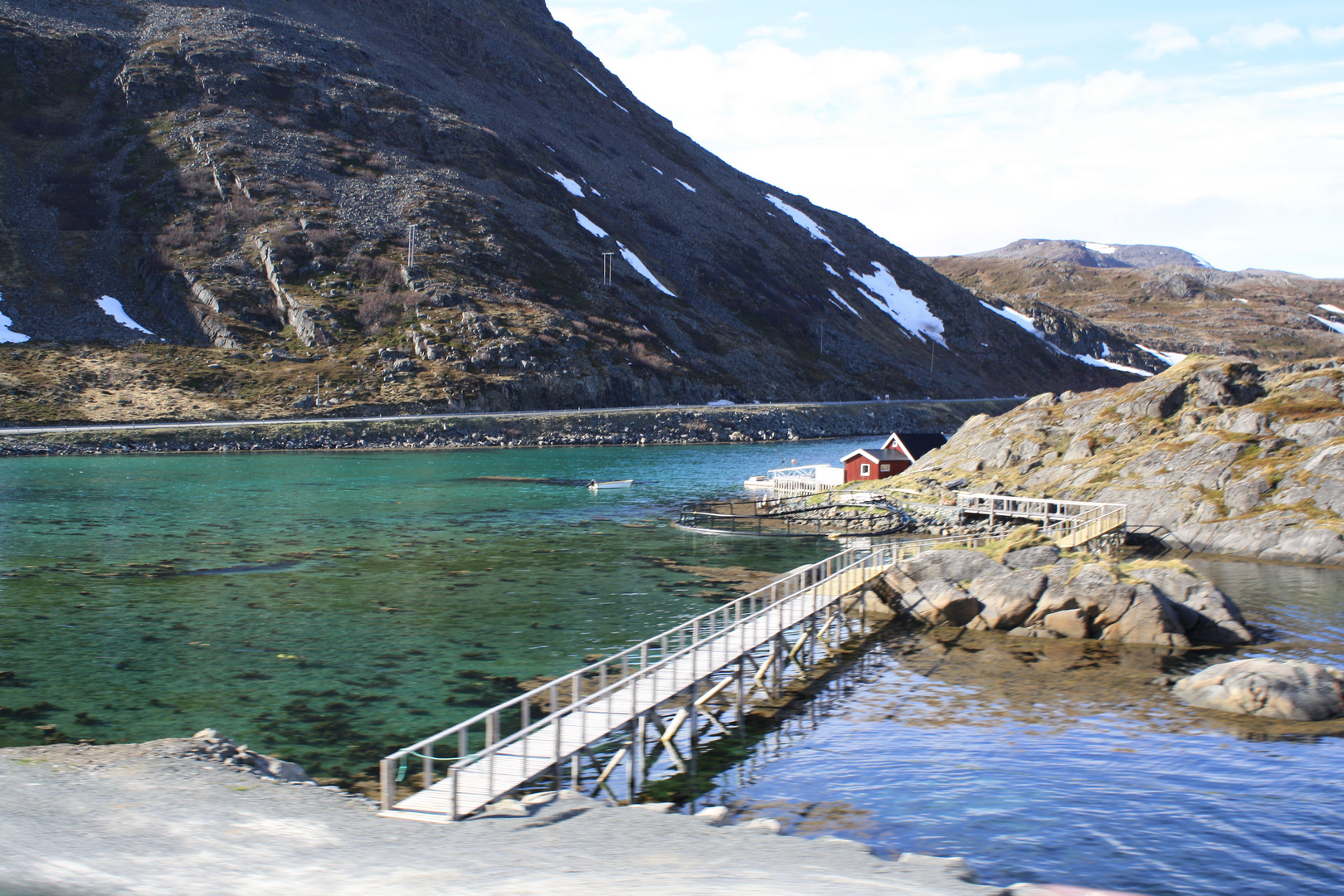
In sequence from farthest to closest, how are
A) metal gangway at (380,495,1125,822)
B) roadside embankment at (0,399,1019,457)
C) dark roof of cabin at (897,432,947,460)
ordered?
roadside embankment at (0,399,1019,457), dark roof of cabin at (897,432,947,460), metal gangway at (380,495,1125,822)

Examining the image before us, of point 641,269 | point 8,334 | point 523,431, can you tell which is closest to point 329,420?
point 523,431

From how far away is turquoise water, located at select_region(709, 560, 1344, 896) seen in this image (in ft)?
63.4

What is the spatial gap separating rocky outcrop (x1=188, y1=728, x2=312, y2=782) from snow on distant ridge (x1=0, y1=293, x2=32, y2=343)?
11068 cm

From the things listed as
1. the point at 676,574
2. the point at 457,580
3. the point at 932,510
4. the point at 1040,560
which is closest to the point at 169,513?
the point at 457,580

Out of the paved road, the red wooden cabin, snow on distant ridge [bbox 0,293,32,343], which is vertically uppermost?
snow on distant ridge [bbox 0,293,32,343]

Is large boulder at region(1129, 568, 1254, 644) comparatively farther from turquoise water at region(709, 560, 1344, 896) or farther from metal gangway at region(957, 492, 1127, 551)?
metal gangway at region(957, 492, 1127, 551)

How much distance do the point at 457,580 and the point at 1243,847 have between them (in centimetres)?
3395

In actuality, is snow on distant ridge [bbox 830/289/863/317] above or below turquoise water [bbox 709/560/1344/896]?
above

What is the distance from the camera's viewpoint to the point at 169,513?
64.7 m

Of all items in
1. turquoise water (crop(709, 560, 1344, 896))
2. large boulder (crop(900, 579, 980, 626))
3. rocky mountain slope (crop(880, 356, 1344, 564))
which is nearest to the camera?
turquoise water (crop(709, 560, 1344, 896))

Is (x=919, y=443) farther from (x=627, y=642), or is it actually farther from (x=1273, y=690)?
(x=1273, y=690)

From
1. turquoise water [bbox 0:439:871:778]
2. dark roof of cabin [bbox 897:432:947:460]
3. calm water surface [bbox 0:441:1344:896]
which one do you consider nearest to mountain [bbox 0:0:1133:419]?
turquoise water [bbox 0:439:871:778]

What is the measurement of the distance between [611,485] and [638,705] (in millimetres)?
58091

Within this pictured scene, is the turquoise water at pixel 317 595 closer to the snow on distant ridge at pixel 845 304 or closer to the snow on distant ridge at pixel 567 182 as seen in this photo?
the snow on distant ridge at pixel 567 182
